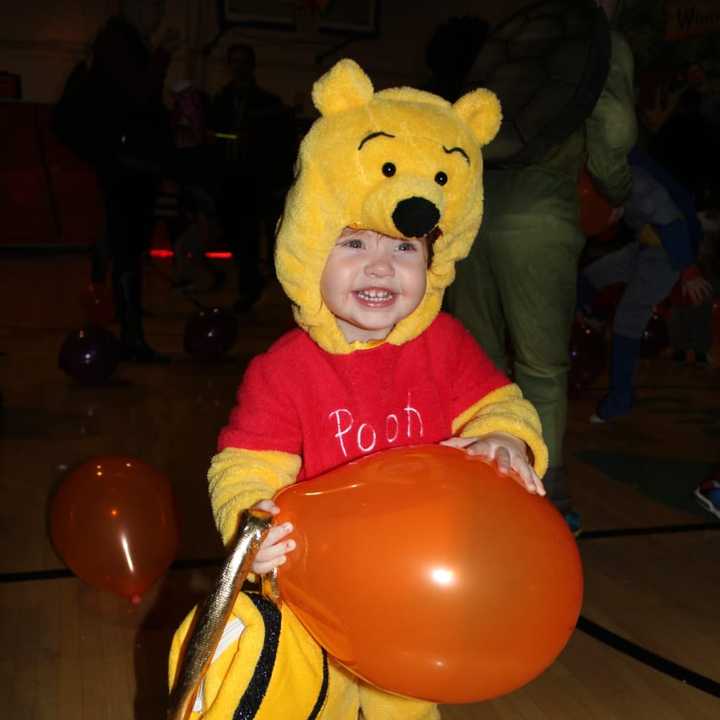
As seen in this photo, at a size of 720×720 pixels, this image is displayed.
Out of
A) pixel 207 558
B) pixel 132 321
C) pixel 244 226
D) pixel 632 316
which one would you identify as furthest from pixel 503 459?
pixel 244 226

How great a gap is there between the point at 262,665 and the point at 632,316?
2.18 meters

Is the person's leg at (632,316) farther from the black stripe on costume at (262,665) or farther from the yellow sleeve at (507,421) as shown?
the black stripe on costume at (262,665)

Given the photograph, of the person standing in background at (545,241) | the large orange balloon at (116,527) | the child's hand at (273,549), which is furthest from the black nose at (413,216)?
the large orange balloon at (116,527)

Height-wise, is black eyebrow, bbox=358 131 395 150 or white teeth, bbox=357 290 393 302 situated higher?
black eyebrow, bbox=358 131 395 150

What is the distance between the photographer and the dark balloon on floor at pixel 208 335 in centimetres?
361

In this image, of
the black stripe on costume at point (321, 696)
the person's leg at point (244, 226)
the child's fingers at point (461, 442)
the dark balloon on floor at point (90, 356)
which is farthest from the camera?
the person's leg at point (244, 226)

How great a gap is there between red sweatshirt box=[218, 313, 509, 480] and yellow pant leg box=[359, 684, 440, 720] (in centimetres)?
31

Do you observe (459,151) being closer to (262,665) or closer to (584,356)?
(262,665)

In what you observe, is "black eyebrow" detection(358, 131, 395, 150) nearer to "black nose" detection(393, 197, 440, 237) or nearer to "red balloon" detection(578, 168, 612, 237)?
"black nose" detection(393, 197, 440, 237)

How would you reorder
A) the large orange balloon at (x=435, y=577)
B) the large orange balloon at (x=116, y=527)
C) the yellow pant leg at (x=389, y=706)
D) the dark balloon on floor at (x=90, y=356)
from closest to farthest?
the large orange balloon at (x=435, y=577), the yellow pant leg at (x=389, y=706), the large orange balloon at (x=116, y=527), the dark balloon on floor at (x=90, y=356)

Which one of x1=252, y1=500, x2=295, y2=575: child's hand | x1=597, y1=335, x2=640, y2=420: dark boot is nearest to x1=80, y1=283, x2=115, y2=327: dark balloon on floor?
x1=597, y1=335, x2=640, y2=420: dark boot

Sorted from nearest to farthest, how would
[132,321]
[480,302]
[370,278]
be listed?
[370,278], [480,302], [132,321]

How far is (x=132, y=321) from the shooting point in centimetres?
345

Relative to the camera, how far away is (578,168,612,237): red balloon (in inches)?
72.5
